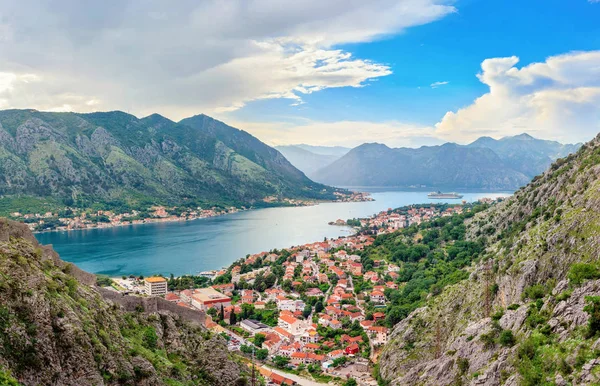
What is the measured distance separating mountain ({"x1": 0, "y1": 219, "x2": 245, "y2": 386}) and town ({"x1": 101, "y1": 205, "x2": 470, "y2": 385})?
17.8 ft

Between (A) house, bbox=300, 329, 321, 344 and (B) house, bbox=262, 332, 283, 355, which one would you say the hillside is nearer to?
(A) house, bbox=300, 329, 321, 344

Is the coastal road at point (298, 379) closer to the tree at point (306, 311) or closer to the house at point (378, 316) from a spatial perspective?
the house at point (378, 316)

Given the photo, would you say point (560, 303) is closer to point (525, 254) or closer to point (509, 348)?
point (509, 348)

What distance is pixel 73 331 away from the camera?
34.7ft

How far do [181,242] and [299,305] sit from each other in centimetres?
4809

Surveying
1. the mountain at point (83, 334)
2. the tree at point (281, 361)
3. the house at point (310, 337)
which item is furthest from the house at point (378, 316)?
the mountain at point (83, 334)

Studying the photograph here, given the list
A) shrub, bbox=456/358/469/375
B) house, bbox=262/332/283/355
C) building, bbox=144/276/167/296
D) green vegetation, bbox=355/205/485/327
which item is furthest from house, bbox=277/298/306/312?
shrub, bbox=456/358/469/375

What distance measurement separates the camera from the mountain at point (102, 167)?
432 ft

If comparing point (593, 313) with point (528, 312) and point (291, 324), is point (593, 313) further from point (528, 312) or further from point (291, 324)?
point (291, 324)

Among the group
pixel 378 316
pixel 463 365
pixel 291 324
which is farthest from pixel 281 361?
pixel 463 365

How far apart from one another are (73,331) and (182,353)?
5195 millimetres

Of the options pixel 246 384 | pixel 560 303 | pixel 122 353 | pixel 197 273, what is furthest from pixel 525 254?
pixel 197 273

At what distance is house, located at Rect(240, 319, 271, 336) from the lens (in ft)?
126

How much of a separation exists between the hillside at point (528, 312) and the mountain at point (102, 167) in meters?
123
